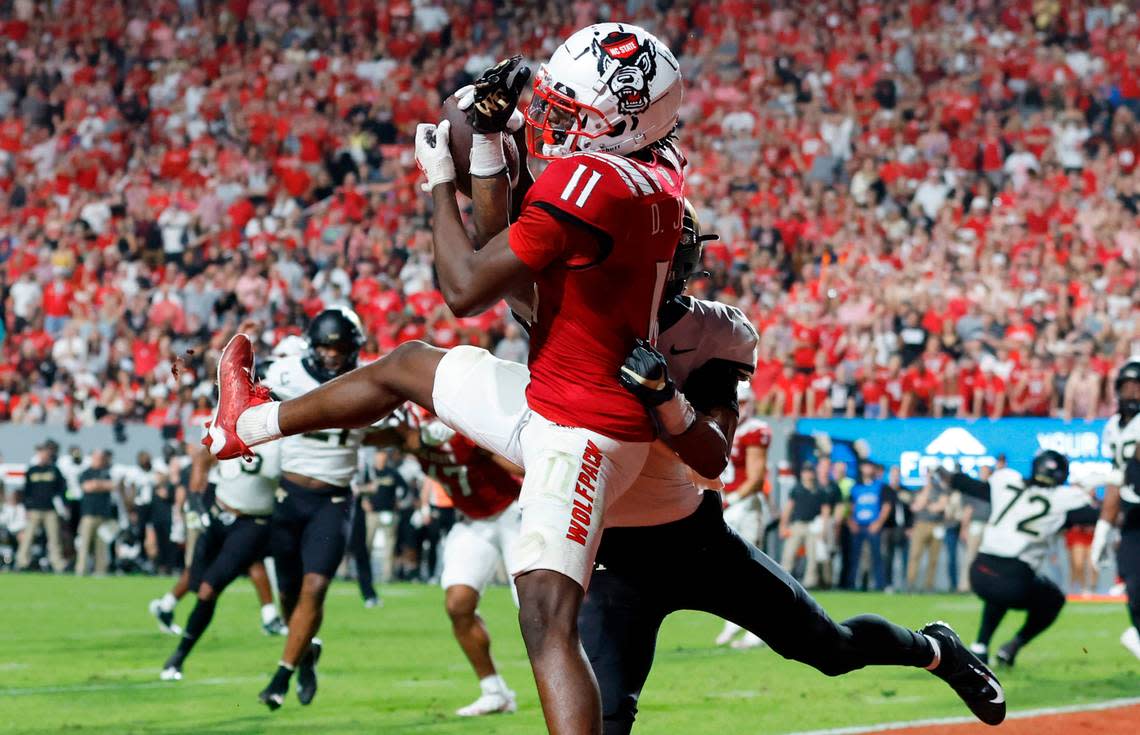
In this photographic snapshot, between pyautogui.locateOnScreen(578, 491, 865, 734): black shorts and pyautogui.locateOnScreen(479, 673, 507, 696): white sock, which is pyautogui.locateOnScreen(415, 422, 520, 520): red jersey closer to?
pyautogui.locateOnScreen(479, 673, 507, 696): white sock

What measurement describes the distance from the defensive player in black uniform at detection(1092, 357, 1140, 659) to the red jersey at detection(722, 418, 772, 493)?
270 centimetres

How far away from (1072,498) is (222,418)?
23.6ft

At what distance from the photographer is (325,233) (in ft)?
70.0

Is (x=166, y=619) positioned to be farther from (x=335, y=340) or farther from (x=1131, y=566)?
(x=1131, y=566)

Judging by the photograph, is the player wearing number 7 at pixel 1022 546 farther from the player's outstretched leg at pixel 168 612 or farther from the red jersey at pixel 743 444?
the player's outstretched leg at pixel 168 612

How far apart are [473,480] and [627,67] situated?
14.4 feet

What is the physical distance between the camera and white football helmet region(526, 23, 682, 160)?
4242mm

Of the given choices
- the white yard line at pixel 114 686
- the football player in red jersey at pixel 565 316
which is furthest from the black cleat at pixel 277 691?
the football player in red jersey at pixel 565 316

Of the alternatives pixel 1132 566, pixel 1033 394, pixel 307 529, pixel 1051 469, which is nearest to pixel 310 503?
pixel 307 529

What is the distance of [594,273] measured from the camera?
4.07m

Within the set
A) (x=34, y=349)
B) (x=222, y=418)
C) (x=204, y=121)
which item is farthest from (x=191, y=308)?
(x=222, y=418)

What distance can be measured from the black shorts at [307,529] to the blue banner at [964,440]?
330 inches

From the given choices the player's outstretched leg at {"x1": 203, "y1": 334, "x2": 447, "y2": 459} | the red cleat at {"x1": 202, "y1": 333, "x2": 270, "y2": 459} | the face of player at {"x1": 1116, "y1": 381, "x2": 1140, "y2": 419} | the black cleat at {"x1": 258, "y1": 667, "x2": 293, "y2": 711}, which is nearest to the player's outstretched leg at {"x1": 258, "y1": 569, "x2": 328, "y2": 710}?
the black cleat at {"x1": 258, "y1": 667, "x2": 293, "y2": 711}

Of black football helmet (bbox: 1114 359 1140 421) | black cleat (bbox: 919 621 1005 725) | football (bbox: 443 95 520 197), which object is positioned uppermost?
football (bbox: 443 95 520 197)
